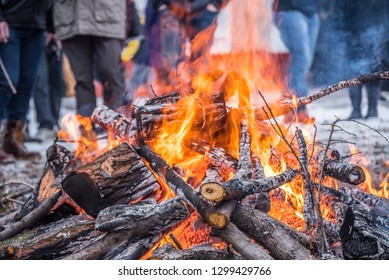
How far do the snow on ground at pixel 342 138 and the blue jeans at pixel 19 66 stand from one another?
49 cm

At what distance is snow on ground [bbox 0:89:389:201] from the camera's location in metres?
4.86

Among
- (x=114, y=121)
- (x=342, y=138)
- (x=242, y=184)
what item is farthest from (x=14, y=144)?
(x=242, y=184)

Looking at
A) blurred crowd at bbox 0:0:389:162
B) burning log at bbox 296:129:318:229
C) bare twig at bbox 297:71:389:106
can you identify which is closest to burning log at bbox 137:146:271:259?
burning log at bbox 296:129:318:229

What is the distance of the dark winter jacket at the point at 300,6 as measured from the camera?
619 cm

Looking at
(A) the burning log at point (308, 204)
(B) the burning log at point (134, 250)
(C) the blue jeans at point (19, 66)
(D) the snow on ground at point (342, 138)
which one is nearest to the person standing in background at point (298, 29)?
(D) the snow on ground at point (342, 138)

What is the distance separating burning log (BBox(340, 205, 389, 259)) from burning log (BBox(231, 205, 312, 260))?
18 centimetres

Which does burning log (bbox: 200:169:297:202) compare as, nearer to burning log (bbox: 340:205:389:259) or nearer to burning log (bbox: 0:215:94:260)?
burning log (bbox: 340:205:389:259)

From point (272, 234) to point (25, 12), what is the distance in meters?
3.53

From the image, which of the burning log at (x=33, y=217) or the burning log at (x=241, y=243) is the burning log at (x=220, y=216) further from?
the burning log at (x=33, y=217)

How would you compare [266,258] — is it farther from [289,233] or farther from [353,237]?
[353,237]

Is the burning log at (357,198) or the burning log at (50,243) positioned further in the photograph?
the burning log at (357,198)

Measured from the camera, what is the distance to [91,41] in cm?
511
